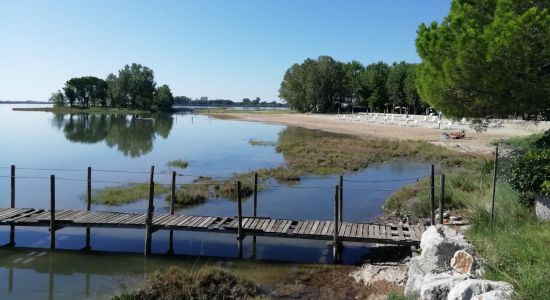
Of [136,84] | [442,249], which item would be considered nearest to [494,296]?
[442,249]

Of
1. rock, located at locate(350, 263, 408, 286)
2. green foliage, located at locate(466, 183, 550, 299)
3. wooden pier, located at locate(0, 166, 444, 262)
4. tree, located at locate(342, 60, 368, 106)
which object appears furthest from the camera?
tree, located at locate(342, 60, 368, 106)

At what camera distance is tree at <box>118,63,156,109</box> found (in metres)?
167

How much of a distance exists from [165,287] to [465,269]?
6.51 meters

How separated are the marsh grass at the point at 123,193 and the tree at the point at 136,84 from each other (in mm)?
149020

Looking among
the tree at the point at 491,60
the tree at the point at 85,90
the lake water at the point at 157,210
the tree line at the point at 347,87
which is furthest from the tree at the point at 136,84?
the tree at the point at 491,60

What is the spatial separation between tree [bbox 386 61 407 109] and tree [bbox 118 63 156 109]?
312 ft

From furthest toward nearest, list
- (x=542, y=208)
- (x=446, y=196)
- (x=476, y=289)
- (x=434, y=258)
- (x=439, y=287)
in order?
(x=446, y=196)
(x=542, y=208)
(x=434, y=258)
(x=439, y=287)
(x=476, y=289)

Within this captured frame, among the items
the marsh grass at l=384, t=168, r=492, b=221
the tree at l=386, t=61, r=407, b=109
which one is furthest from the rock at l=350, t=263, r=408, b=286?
the tree at l=386, t=61, r=407, b=109

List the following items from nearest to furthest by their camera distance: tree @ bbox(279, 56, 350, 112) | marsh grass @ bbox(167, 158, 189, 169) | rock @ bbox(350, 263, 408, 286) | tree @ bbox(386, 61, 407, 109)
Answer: rock @ bbox(350, 263, 408, 286), marsh grass @ bbox(167, 158, 189, 169), tree @ bbox(386, 61, 407, 109), tree @ bbox(279, 56, 350, 112)

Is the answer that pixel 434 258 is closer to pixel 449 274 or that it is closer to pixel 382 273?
pixel 449 274

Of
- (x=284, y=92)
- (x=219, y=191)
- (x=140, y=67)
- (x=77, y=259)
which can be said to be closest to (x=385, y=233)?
(x=77, y=259)

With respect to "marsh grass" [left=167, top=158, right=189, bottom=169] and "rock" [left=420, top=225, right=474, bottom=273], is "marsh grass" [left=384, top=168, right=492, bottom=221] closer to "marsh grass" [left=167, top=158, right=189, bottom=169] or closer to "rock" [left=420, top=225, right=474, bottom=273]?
"rock" [left=420, top=225, right=474, bottom=273]

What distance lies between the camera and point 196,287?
10.9 meters

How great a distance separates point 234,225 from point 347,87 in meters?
116
